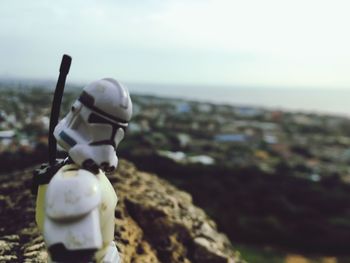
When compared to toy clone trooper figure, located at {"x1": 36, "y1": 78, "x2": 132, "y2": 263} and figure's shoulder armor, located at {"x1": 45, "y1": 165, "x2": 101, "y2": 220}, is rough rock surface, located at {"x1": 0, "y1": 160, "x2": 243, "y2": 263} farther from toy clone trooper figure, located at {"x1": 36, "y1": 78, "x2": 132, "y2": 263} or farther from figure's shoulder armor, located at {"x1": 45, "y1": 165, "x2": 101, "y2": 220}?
figure's shoulder armor, located at {"x1": 45, "y1": 165, "x2": 101, "y2": 220}

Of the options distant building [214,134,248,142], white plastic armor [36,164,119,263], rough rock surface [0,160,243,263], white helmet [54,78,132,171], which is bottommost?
distant building [214,134,248,142]

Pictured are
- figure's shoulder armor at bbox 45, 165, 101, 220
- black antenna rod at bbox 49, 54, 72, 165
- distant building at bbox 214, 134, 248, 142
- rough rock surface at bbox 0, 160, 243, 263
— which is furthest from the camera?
distant building at bbox 214, 134, 248, 142

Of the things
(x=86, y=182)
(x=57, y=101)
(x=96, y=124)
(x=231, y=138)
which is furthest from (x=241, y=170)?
(x=86, y=182)

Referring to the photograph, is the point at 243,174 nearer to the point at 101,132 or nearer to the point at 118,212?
the point at 118,212

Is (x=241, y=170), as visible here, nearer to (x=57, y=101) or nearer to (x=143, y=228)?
(x=143, y=228)

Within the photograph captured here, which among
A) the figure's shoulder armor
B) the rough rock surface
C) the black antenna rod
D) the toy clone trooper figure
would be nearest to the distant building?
the rough rock surface

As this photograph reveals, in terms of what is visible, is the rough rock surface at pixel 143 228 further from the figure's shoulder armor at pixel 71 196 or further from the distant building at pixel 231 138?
the distant building at pixel 231 138

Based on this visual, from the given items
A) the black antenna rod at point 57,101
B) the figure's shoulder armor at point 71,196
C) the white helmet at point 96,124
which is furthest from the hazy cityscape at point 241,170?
the figure's shoulder armor at point 71,196
